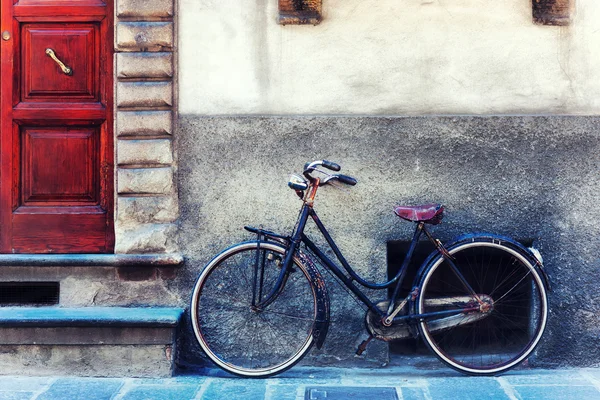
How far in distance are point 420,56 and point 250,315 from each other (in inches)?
77.8

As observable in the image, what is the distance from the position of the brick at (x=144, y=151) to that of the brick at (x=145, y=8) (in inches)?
32.1

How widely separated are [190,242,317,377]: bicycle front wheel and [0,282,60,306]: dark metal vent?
0.97 metres

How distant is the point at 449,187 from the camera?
179 inches

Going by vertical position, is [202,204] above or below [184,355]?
above

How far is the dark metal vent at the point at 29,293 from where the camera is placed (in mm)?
4578

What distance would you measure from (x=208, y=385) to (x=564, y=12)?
3.18 meters

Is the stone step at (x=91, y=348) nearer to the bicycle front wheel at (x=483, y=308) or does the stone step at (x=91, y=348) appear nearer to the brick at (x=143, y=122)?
the brick at (x=143, y=122)

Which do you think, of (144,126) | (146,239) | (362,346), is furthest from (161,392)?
(144,126)

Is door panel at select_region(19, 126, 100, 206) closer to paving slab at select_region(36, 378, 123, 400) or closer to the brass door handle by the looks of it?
the brass door handle

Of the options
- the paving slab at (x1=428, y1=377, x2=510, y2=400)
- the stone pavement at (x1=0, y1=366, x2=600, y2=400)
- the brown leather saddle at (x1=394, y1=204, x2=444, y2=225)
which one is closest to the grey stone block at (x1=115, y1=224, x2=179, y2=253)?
the stone pavement at (x1=0, y1=366, x2=600, y2=400)

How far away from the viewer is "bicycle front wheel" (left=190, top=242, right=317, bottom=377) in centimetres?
450

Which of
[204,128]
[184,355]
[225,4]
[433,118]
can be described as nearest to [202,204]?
[204,128]

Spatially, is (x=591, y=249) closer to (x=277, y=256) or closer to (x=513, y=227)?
(x=513, y=227)

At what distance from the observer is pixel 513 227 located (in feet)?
14.9
